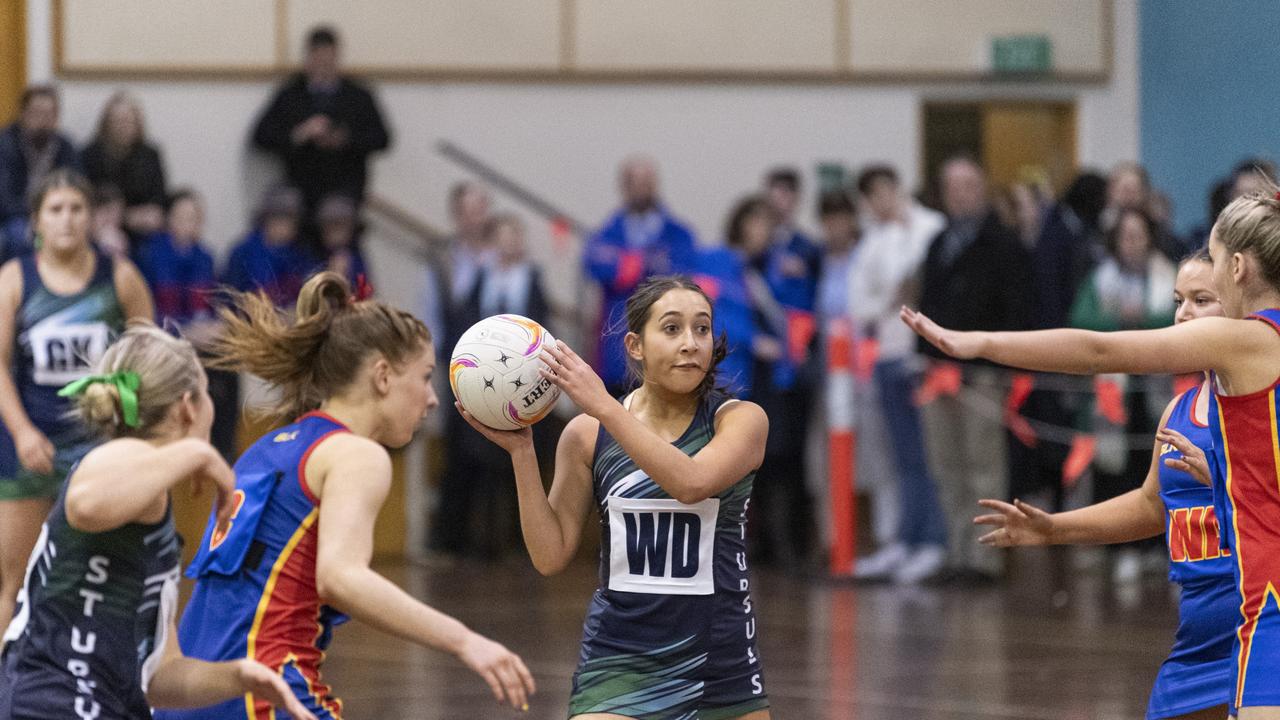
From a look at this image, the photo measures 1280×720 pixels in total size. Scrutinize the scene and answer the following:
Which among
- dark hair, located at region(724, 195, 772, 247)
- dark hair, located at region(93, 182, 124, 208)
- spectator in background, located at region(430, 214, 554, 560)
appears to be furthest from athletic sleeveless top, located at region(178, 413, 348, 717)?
dark hair, located at region(724, 195, 772, 247)

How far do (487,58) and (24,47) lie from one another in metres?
3.24

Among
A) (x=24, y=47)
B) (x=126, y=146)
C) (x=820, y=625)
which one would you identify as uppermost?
(x=24, y=47)

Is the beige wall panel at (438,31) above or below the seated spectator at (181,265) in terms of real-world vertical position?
above

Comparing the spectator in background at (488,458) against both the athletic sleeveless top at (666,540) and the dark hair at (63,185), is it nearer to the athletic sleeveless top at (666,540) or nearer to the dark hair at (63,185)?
the dark hair at (63,185)

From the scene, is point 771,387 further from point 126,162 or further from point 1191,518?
point 1191,518

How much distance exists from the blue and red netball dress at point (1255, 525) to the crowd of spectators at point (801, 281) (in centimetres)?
601

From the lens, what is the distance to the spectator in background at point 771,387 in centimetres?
1175

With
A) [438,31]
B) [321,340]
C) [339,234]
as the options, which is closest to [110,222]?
[339,234]

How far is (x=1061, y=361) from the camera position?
145 inches

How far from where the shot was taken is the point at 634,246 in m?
12.0

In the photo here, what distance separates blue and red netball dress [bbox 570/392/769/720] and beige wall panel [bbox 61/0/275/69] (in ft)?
30.3

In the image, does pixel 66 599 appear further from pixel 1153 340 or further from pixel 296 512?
pixel 1153 340

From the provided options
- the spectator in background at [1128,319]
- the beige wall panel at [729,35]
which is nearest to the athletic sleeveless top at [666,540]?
the spectator in background at [1128,319]

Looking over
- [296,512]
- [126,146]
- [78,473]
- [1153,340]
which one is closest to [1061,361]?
[1153,340]
